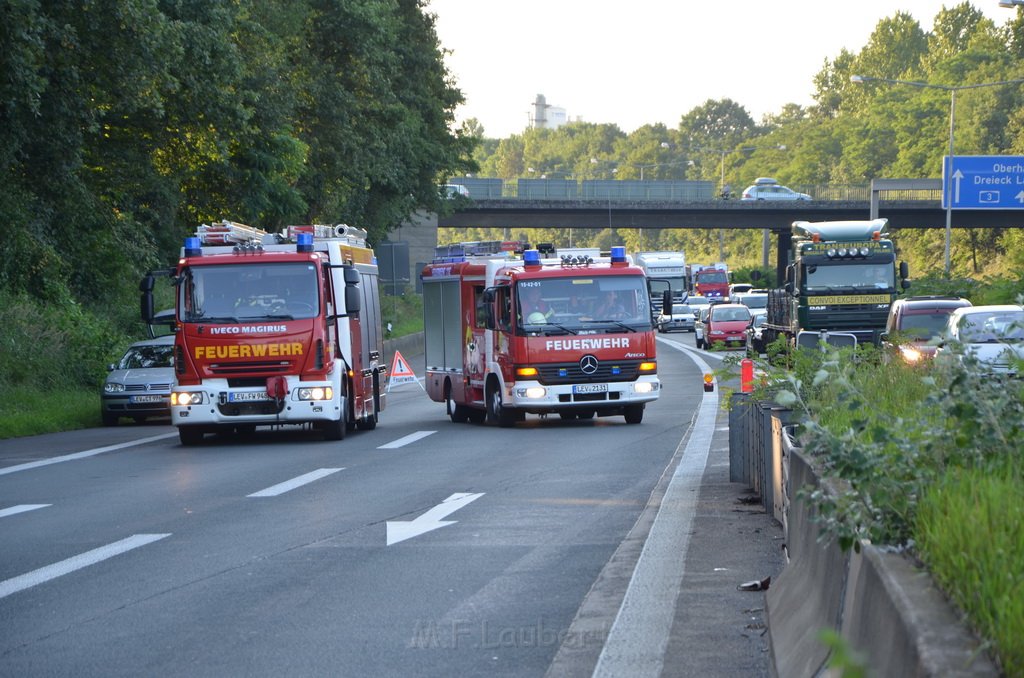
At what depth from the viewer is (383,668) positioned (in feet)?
22.6

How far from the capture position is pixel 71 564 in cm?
1002

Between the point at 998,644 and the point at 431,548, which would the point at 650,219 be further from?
the point at 998,644

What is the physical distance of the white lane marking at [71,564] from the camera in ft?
30.2

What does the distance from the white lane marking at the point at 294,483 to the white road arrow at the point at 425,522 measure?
1.80 metres

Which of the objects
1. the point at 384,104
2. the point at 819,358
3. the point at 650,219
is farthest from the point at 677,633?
the point at 650,219

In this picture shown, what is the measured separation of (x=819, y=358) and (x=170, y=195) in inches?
1085

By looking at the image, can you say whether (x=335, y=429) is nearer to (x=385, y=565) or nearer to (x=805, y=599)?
(x=385, y=565)

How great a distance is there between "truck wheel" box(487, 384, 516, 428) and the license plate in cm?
416

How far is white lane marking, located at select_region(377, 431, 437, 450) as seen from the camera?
20006 mm

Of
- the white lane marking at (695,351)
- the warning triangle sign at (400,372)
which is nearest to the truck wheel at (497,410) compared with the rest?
the warning triangle sign at (400,372)

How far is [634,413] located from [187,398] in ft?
22.3

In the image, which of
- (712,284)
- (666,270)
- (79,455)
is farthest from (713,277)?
(79,455)

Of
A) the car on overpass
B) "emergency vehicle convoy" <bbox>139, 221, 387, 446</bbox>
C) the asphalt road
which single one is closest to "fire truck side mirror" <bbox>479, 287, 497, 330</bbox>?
"emergency vehicle convoy" <bbox>139, 221, 387, 446</bbox>

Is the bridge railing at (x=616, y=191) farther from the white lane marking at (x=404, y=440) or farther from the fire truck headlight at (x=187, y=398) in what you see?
the fire truck headlight at (x=187, y=398)
